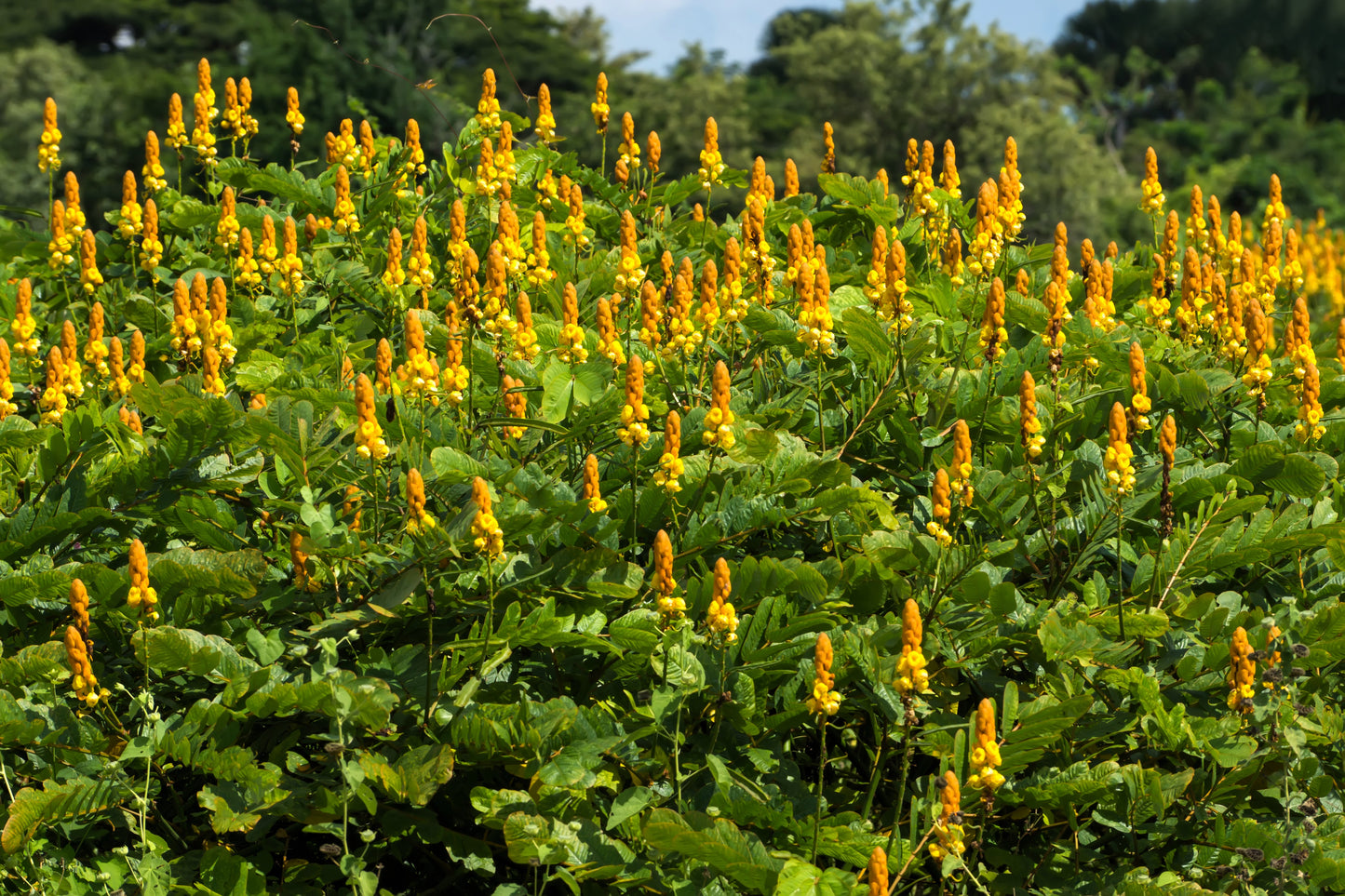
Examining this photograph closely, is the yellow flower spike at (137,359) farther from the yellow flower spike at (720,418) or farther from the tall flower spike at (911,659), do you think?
the tall flower spike at (911,659)

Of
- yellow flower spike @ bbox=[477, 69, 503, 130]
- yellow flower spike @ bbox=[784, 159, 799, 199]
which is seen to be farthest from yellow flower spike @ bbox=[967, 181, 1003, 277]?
yellow flower spike @ bbox=[477, 69, 503, 130]

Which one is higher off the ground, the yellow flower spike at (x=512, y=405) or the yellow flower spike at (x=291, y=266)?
the yellow flower spike at (x=291, y=266)

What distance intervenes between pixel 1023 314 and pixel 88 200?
4518 centimetres

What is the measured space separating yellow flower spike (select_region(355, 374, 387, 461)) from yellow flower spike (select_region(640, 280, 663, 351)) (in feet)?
2.45

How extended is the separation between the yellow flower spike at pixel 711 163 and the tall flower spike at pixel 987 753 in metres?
2.31

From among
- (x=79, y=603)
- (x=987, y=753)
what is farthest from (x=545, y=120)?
(x=987, y=753)

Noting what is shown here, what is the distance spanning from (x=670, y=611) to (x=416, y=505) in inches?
19.5

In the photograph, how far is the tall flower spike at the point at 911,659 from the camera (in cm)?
229

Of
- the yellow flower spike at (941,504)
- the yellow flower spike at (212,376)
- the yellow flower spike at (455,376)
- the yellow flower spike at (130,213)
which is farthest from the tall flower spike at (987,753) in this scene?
the yellow flower spike at (130,213)

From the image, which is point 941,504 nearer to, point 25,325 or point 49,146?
point 25,325

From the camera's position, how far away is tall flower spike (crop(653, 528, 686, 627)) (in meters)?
2.38

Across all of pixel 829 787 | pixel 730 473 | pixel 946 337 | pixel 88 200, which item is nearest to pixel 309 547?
pixel 730 473

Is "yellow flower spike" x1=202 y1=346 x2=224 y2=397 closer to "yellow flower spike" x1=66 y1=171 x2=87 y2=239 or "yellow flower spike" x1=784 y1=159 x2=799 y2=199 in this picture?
"yellow flower spike" x1=66 y1=171 x2=87 y2=239

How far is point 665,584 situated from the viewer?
2.44 metres
